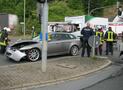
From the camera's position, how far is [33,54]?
49.3ft

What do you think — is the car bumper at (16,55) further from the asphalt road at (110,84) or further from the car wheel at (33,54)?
the asphalt road at (110,84)

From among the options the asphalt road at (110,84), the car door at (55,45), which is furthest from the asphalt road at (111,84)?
the car door at (55,45)

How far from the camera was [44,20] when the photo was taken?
11.2 meters

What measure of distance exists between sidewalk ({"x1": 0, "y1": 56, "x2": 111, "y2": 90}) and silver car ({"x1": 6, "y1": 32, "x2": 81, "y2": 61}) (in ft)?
5.38

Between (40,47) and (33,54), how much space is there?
0.55 metres

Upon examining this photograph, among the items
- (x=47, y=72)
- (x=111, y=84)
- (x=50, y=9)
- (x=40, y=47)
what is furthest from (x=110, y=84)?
(x=50, y=9)

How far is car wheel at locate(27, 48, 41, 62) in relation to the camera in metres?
14.9

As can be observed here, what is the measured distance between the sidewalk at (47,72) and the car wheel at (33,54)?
1.54 m

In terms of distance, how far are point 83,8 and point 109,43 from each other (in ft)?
253

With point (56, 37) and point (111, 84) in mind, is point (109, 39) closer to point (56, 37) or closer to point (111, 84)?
point (56, 37)

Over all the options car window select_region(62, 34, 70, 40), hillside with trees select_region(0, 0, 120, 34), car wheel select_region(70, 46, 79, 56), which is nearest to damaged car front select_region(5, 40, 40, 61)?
car window select_region(62, 34, 70, 40)

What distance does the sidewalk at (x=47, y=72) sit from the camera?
31.7ft

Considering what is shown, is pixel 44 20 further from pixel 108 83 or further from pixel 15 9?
pixel 15 9

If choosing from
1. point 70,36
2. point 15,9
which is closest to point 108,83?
point 70,36
